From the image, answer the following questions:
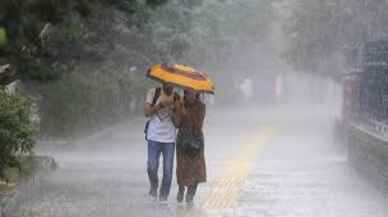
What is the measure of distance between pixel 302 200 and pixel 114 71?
21.9 meters

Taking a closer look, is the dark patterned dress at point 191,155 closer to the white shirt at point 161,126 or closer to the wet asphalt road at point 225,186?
the white shirt at point 161,126

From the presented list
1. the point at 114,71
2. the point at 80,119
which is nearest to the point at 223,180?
the point at 80,119

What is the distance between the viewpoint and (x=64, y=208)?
14.6 metres

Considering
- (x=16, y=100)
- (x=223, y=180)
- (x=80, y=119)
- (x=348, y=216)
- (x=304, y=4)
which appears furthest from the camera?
(x=304, y=4)

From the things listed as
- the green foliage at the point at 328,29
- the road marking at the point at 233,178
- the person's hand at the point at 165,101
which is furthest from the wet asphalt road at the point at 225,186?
the green foliage at the point at 328,29

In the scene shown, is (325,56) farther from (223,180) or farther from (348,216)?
(348,216)

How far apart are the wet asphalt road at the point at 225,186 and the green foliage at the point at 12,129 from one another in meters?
0.77

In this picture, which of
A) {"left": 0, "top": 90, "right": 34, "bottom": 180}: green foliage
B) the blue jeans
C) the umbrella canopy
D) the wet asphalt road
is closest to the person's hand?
the umbrella canopy

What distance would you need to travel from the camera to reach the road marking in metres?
15.2

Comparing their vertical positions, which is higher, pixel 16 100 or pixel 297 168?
pixel 16 100

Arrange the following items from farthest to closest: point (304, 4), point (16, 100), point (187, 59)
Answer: point (187, 59) → point (304, 4) → point (16, 100)

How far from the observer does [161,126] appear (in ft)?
47.4

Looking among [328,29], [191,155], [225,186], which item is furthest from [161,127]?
[328,29]

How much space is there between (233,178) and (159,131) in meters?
4.82
